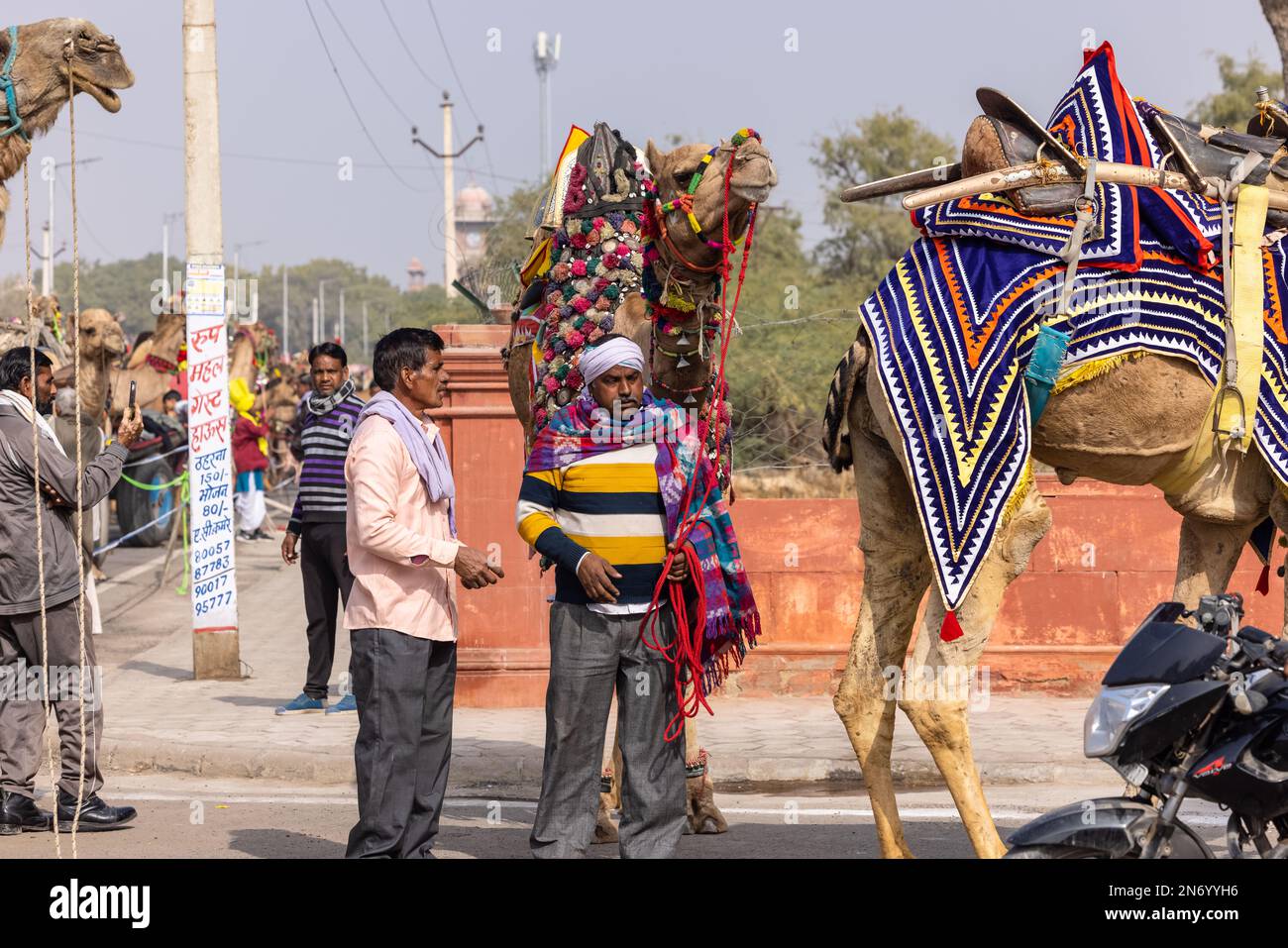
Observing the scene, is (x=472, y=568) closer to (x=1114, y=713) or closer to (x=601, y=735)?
(x=601, y=735)

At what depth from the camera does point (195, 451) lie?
38.5ft

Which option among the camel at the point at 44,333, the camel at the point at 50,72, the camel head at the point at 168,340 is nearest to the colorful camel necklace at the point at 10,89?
the camel at the point at 50,72

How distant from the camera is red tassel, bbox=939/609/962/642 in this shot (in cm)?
600

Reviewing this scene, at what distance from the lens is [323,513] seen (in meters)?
10.5

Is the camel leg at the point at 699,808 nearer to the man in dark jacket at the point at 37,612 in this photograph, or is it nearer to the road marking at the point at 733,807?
the road marking at the point at 733,807

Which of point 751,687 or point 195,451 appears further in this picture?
point 195,451

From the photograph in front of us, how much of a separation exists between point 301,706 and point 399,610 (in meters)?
4.66

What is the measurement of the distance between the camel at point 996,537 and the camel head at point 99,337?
1166 centimetres

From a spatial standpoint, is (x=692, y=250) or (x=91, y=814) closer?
(x=692, y=250)

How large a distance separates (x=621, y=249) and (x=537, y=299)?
27.6 inches

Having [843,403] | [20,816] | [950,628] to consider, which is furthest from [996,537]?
[20,816]

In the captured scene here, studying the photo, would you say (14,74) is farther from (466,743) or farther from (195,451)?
(195,451)

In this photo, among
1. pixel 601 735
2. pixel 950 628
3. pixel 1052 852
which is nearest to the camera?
pixel 1052 852

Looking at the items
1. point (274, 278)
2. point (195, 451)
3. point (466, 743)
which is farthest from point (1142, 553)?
point (274, 278)
